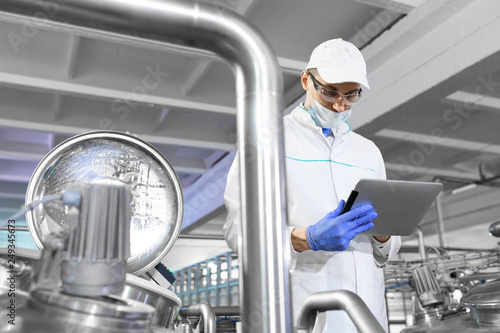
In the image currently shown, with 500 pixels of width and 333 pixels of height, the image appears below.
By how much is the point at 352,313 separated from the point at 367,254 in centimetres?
98

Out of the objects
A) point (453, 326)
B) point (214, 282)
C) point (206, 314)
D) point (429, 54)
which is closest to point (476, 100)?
point (429, 54)

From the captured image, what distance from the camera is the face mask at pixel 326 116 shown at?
1563 millimetres

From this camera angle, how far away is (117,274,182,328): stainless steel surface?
614mm

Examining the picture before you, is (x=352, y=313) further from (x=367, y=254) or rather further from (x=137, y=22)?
(x=367, y=254)

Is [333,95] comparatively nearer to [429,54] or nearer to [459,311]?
[459,311]

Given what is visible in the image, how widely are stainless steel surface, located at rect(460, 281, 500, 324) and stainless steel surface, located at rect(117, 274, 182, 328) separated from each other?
1258 mm

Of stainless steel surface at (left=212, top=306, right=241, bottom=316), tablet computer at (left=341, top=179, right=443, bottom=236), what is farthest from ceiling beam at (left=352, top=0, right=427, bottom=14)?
stainless steel surface at (left=212, top=306, right=241, bottom=316)

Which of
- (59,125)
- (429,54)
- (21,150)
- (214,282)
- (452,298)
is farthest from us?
(214,282)

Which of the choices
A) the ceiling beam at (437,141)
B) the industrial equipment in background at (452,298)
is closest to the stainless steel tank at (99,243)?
the industrial equipment in background at (452,298)

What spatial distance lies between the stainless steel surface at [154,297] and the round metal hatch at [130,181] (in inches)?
4.2

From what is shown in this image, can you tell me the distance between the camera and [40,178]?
78 cm

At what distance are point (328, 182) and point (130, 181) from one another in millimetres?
798

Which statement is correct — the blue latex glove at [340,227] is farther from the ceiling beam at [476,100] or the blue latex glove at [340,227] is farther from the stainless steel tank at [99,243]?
the ceiling beam at [476,100]

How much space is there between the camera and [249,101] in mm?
490
